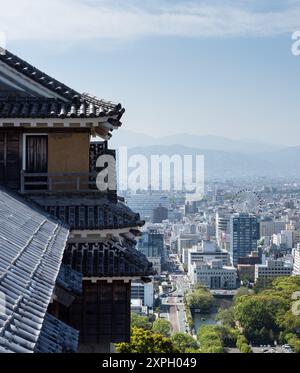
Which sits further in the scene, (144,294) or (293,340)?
(144,294)

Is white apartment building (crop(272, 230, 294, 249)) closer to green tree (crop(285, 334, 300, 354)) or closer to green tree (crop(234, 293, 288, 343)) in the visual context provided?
green tree (crop(234, 293, 288, 343))

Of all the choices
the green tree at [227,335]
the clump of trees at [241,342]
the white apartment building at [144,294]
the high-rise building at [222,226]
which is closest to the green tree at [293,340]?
the clump of trees at [241,342]

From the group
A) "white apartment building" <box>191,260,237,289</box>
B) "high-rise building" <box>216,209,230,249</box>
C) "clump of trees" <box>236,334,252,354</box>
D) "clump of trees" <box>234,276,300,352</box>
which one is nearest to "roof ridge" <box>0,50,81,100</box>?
"clump of trees" <box>236,334,252,354</box>

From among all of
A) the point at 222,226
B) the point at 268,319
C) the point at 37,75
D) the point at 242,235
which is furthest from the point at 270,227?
the point at 37,75

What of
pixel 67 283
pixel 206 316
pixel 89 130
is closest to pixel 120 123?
pixel 89 130

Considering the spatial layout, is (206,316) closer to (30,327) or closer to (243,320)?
(243,320)

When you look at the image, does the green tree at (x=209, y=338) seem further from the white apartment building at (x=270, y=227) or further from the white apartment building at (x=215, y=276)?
the white apartment building at (x=270, y=227)

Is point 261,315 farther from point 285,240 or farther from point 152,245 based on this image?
point 285,240
